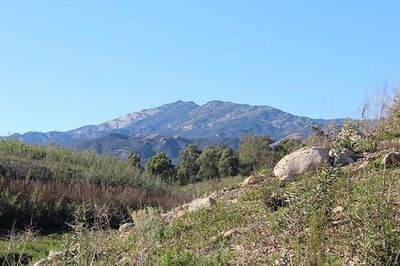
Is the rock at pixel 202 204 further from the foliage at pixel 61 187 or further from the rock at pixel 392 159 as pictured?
the rock at pixel 392 159

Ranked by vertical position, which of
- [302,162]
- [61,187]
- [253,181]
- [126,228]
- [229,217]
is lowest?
[126,228]

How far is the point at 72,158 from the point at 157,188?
11.0ft

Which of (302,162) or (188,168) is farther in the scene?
(188,168)

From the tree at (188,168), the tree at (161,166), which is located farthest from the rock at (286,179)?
the tree at (188,168)

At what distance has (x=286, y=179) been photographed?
8820 mm

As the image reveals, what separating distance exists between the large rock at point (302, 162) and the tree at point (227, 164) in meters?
20.0

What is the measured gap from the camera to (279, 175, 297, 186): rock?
28.3 ft

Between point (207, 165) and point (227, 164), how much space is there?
4.80 ft

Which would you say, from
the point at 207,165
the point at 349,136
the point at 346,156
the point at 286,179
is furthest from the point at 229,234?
the point at 207,165

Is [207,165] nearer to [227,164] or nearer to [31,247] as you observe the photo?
[227,164]

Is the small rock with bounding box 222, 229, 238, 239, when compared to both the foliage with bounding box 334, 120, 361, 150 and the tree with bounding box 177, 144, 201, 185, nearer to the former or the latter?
the foliage with bounding box 334, 120, 361, 150

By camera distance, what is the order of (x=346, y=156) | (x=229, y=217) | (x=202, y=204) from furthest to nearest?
(x=346, y=156) < (x=202, y=204) < (x=229, y=217)

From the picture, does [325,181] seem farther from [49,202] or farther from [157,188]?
[157,188]

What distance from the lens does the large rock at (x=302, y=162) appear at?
360 inches
